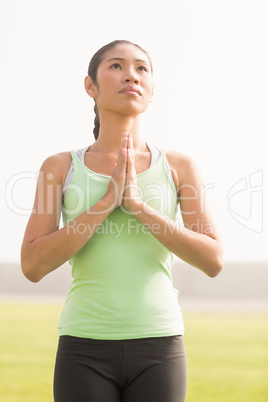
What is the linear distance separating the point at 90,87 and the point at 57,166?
1.16 ft

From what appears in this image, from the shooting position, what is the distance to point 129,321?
70.3 inches

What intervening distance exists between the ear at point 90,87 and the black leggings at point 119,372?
0.91 metres

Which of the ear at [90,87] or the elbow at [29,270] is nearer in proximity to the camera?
the elbow at [29,270]

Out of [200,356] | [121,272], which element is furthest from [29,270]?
[200,356]

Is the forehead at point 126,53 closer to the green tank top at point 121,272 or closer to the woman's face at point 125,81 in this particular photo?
the woman's face at point 125,81

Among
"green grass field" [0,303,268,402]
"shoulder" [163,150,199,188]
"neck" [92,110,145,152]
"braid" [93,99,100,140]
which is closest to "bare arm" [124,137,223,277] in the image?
"shoulder" [163,150,199,188]

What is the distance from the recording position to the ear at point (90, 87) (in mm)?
2129

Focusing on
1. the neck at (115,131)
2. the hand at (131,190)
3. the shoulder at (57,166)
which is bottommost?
the hand at (131,190)

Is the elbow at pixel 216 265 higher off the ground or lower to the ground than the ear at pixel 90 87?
lower

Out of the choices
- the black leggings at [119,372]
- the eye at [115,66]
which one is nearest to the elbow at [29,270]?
the black leggings at [119,372]

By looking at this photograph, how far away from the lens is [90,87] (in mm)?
2137

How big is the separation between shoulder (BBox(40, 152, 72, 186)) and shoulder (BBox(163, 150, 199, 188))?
358 millimetres

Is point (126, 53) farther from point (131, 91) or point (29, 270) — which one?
point (29, 270)

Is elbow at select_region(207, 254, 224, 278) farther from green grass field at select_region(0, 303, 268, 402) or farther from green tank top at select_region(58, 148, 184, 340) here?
green grass field at select_region(0, 303, 268, 402)
